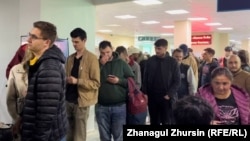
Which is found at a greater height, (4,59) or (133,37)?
(133,37)

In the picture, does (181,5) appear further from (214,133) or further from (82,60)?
(214,133)

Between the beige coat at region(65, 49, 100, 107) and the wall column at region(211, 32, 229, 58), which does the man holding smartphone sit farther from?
the wall column at region(211, 32, 229, 58)

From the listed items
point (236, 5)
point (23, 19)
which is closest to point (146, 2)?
point (23, 19)

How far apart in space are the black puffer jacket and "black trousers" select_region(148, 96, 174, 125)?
2.07m

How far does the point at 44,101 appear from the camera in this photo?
2.19m

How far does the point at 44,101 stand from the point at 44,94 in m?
0.05

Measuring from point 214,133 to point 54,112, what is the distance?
4.12 ft

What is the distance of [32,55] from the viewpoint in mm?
2494

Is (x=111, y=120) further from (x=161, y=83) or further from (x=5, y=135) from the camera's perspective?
(x=5, y=135)

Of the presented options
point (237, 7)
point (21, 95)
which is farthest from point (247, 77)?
point (21, 95)

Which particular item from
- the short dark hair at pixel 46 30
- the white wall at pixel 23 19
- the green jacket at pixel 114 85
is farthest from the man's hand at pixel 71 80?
the white wall at pixel 23 19

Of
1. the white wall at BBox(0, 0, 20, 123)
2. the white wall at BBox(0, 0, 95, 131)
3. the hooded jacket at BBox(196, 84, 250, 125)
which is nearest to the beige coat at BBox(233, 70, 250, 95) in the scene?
the hooded jacket at BBox(196, 84, 250, 125)

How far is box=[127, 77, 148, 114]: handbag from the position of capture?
148 inches

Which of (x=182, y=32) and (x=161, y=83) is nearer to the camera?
(x=161, y=83)
